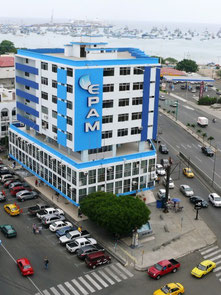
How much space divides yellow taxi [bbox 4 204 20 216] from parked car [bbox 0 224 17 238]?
500cm

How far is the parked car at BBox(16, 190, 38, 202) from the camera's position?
67.4 m

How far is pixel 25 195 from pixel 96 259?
2232cm

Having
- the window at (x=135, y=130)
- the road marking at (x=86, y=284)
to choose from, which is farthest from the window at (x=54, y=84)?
the road marking at (x=86, y=284)

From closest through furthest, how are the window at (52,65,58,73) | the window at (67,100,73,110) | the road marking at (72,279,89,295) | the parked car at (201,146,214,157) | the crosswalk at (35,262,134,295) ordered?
the crosswalk at (35,262,134,295)
the road marking at (72,279,89,295)
the window at (67,100,73,110)
the window at (52,65,58,73)
the parked car at (201,146,214,157)

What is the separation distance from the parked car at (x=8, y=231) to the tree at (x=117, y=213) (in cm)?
948

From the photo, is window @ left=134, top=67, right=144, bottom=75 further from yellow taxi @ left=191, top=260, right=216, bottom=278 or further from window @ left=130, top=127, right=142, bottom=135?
yellow taxi @ left=191, top=260, right=216, bottom=278

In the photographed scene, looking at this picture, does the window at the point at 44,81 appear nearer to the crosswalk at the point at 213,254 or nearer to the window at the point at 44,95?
the window at the point at 44,95

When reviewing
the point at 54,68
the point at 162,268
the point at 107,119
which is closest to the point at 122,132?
the point at 107,119

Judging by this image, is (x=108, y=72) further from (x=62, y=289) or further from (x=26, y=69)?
(x=62, y=289)

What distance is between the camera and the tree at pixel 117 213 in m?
53.3

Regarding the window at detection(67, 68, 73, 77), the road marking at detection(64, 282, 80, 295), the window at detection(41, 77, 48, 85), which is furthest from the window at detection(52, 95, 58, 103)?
the road marking at detection(64, 282, 80, 295)

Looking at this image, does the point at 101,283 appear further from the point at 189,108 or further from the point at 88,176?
the point at 189,108

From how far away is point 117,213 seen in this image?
5334cm

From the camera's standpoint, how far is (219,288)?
46938 mm
